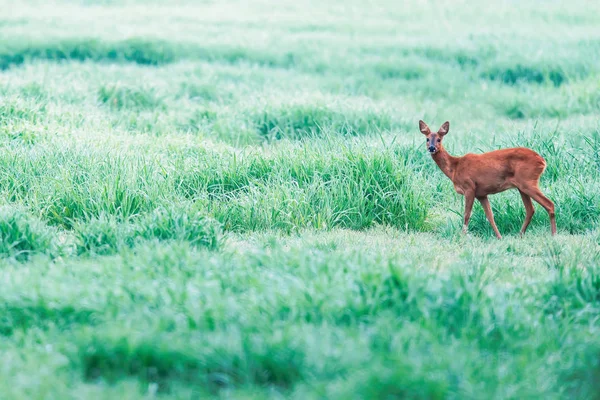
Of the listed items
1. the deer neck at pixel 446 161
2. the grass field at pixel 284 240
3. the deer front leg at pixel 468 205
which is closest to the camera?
the grass field at pixel 284 240

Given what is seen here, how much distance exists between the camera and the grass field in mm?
2982

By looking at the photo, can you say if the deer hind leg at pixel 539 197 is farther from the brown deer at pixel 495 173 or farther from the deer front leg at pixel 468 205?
the deer front leg at pixel 468 205

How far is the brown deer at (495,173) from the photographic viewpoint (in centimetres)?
485

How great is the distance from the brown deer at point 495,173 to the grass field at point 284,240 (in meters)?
0.26

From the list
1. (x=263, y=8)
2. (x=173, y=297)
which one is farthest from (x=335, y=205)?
(x=263, y=8)

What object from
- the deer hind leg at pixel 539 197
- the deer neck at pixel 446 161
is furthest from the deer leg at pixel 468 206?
the deer hind leg at pixel 539 197

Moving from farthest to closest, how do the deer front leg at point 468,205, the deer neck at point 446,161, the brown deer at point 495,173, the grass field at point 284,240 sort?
the deer neck at point 446,161 < the deer front leg at point 468,205 < the brown deer at point 495,173 < the grass field at point 284,240

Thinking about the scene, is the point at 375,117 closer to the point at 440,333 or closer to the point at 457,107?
the point at 457,107

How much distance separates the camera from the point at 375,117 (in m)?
9.03

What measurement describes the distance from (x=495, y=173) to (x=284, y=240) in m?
1.54

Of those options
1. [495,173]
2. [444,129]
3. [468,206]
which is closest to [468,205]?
[468,206]

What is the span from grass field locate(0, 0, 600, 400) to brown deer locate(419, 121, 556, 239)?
256 mm

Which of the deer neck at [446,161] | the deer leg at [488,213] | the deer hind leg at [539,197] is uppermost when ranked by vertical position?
the deer neck at [446,161]

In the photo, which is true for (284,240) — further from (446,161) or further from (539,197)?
(539,197)
